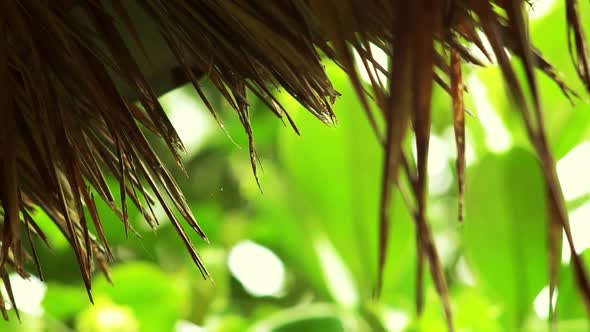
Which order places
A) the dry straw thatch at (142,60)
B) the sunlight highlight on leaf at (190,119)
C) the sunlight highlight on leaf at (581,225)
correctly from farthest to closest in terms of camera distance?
the sunlight highlight on leaf at (190,119) < the sunlight highlight on leaf at (581,225) < the dry straw thatch at (142,60)

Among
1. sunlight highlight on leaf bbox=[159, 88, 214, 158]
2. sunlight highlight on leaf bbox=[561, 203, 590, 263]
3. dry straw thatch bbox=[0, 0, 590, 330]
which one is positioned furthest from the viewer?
sunlight highlight on leaf bbox=[159, 88, 214, 158]

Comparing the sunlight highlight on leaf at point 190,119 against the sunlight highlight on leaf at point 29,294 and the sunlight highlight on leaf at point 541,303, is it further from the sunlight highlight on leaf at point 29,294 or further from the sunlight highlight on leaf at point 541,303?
the sunlight highlight on leaf at point 541,303

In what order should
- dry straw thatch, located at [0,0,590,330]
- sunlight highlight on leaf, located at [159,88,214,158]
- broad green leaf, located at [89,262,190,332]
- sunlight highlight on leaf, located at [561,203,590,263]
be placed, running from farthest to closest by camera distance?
sunlight highlight on leaf, located at [159,88,214,158], broad green leaf, located at [89,262,190,332], sunlight highlight on leaf, located at [561,203,590,263], dry straw thatch, located at [0,0,590,330]

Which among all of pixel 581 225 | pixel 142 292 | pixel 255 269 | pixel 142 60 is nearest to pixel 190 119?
pixel 255 269

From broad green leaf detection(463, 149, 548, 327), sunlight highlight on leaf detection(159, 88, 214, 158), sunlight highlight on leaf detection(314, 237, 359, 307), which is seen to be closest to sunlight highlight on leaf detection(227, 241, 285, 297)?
sunlight highlight on leaf detection(159, 88, 214, 158)

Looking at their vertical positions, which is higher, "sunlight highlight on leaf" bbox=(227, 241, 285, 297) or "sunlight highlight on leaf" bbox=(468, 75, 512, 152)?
"sunlight highlight on leaf" bbox=(227, 241, 285, 297)

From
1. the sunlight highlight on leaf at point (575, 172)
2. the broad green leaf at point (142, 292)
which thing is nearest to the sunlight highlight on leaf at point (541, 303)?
the sunlight highlight on leaf at point (575, 172)

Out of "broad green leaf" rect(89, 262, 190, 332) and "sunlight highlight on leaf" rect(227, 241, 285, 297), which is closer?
"broad green leaf" rect(89, 262, 190, 332)

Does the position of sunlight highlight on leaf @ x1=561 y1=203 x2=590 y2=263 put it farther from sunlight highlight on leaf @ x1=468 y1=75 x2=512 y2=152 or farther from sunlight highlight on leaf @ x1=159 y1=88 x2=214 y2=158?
sunlight highlight on leaf @ x1=159 y1=88 x2=214 y2=158

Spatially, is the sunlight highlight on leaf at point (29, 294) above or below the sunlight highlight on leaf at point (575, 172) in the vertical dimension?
below

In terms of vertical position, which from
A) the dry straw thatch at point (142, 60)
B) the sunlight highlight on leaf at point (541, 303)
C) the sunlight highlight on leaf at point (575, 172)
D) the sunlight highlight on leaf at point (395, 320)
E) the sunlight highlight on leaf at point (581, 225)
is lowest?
the dry straw thatch at point (142, 60)

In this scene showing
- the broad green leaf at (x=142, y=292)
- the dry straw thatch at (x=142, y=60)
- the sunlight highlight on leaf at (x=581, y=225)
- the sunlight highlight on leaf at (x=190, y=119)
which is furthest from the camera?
the sunlight highlight on leaf at (x=190, y=119)
